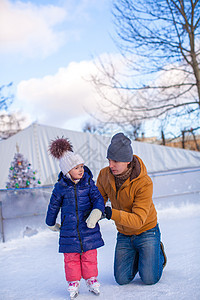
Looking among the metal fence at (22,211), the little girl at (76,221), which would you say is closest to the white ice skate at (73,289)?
the little girl at (76,221)

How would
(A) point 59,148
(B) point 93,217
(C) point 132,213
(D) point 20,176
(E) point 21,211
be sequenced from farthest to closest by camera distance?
(D) point 20,176 → (E) point 21,211 → (A) point 59,148 → (C) point 132,213 → (B) point 93,217

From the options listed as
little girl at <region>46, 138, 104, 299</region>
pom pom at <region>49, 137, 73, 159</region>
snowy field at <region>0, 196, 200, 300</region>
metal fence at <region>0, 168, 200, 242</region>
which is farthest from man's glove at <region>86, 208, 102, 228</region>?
metal fence at <region>0, 168, 200, 242</region>

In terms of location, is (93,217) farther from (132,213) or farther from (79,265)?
(79,265)

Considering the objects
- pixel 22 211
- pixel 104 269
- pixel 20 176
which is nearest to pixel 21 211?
pixel 22 211

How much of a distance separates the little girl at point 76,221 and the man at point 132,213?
21cm

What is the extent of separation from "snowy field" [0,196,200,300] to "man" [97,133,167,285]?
12 centimetres

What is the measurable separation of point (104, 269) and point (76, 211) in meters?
0.96

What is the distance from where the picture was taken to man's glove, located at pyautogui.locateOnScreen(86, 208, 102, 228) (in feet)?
7.04

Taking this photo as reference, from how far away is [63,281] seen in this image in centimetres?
274

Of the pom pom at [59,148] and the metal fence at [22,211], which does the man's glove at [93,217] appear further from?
the metal fence at [22,211]

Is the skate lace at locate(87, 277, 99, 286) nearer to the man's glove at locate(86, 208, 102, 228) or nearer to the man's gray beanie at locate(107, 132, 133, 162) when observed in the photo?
the man's glove at locate(86, 208, 102, 228)

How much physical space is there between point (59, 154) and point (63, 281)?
1.09 meters

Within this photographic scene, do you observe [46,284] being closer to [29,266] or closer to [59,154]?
[29,266]

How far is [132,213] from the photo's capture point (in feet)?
7.45
